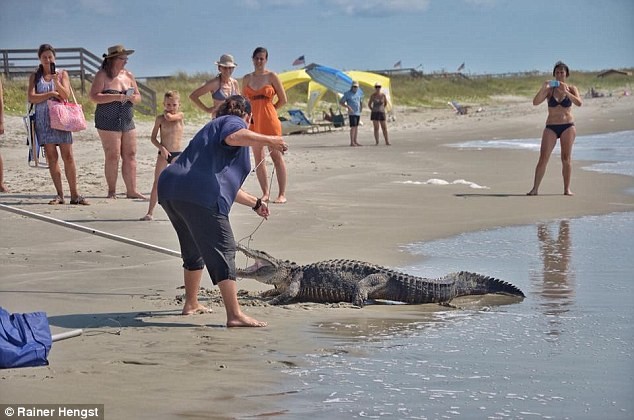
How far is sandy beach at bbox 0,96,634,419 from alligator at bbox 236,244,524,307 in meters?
0.16

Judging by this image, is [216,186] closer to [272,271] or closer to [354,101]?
[272,271]

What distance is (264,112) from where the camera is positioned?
11.3 metres

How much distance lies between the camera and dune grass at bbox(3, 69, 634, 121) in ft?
90.8

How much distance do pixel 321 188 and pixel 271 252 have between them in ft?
16.5

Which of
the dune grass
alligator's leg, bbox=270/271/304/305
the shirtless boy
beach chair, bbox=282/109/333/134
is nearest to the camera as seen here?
alligator's leg, bbox=270/271/304/305

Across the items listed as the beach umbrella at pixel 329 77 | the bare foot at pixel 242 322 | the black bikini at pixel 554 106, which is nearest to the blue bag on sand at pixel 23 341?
the bare foot at pixel 242 322

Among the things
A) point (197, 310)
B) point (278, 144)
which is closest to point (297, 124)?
point (197, 310)

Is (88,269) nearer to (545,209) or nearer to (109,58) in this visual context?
(109,58)

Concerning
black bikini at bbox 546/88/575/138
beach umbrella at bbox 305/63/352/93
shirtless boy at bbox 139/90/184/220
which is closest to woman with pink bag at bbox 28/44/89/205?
shirtless boy at bbox 139/90/184/220

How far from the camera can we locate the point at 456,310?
7031mm

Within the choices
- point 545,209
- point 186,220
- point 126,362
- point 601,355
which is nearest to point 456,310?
point 601,355

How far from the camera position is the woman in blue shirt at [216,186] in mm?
6016

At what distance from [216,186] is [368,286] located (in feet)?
5.38

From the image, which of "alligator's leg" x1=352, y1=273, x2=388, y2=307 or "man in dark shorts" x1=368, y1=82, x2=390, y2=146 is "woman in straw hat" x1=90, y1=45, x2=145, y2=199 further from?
"man in dark shorts" x1=368, y1=82, x2=390, y2=146
